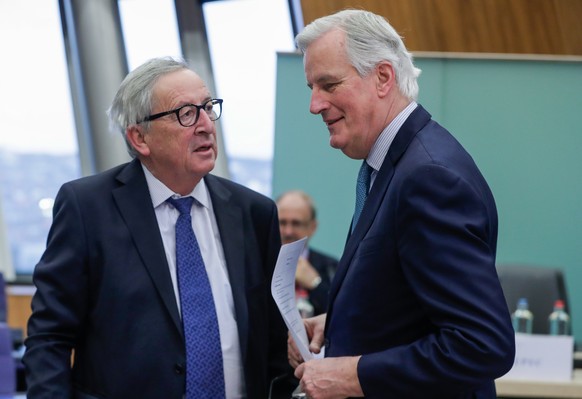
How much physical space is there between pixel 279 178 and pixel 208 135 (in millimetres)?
3372

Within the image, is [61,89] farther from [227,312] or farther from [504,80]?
[227,312]

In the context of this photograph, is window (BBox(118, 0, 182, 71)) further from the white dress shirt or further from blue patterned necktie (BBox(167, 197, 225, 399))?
blue patterned necktie (BBox(167, 197, 225, 399))

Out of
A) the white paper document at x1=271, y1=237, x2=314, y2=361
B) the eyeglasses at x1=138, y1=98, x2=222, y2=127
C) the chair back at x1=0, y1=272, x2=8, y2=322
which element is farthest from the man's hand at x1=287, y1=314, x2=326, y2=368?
the chair back at x1=0, y1=272, x2=8, y2=322

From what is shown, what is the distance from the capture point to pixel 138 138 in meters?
2.45

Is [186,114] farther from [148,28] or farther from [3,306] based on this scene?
[148,28]

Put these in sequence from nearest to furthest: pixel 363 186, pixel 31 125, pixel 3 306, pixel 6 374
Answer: pixel 363 186 < pixel 6 374 < pixel 3 306 < pixel 31 125

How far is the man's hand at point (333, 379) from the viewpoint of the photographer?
186 cm

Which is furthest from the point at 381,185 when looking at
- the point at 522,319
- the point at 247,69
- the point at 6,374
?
the point at 247,69

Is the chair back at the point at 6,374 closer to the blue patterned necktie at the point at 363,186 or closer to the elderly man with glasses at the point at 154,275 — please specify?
the elderly man with glasses at the point at 154,275

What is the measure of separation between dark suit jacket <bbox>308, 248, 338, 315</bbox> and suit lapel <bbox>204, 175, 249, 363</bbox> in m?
2.08

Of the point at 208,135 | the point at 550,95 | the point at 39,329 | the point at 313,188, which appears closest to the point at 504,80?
the point at 550,95

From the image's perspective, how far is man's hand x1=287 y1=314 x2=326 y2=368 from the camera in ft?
7.49

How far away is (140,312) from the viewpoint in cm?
230

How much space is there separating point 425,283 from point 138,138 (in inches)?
39.5
